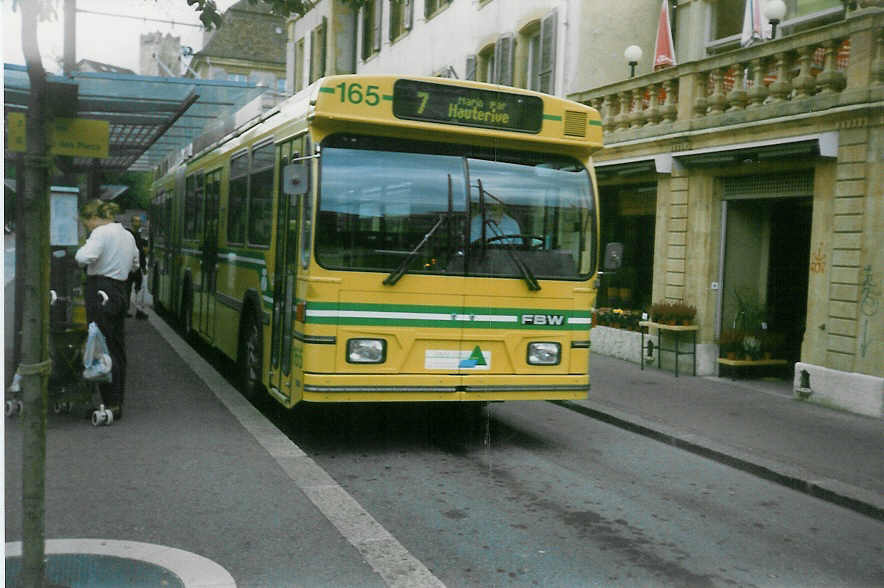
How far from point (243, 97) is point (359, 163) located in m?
11.2

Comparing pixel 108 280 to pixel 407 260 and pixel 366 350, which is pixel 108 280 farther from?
pixel 407 260

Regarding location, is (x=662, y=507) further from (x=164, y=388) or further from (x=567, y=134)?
(x=164, y=388)

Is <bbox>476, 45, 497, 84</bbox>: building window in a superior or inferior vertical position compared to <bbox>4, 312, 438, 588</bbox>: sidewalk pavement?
superior

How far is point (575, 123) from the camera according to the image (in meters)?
7.75

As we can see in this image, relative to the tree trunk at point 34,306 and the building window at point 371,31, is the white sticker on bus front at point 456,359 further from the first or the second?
the building window at point 371,31

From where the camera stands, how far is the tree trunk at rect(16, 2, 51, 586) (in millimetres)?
3545

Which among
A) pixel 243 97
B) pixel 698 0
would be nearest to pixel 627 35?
pixel 698 0

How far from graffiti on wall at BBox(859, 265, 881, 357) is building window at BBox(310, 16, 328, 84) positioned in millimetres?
23003

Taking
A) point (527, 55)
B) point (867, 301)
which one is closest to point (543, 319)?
point (867, 301)

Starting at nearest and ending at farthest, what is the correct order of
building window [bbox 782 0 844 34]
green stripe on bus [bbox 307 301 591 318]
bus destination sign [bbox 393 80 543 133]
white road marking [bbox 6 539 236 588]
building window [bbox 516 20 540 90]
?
white road marking [bbox 6 539 236 588]
green stripe on bus [bbox 307 301 591 318]
bus destination sign [bbox 393 80 543 133]
building window [bbox 782 0 844 34]
building window [bbox 516 20 540 90]

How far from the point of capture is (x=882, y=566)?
17.8 feet

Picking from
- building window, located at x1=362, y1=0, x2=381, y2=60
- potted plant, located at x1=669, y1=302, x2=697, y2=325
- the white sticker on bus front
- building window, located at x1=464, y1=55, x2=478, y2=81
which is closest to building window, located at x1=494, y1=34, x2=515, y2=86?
building window, located at x1=464, y1=55, x2=478, y2=81

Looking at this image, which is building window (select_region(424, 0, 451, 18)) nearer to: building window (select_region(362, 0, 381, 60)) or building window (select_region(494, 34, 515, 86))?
building window (select_region(362, 0, 381, 60))

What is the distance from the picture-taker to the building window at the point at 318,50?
31469 mm
